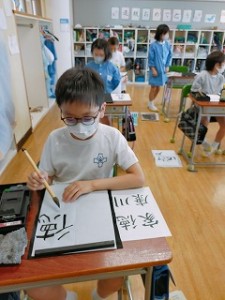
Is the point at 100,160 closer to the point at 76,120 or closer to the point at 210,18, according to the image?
the point at 76,120

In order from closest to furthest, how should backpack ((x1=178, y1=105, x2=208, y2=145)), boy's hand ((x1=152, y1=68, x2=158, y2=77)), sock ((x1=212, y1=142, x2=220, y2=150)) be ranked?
backpack ((x1=178, y1=105, x2=208, y2=145)) < sock ((x1=212, y1=142, x2=220, y2=150)) < boy's hand ((x1=152, y1=68, x2=158, y2=77))

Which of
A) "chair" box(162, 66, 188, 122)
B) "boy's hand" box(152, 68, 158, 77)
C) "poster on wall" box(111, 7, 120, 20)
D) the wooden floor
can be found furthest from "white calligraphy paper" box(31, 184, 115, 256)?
"poster on wall" box(111, 7, 120, 20)

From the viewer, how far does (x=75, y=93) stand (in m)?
0.86

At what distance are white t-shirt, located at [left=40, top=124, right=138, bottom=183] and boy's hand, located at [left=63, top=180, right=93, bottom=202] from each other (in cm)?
17

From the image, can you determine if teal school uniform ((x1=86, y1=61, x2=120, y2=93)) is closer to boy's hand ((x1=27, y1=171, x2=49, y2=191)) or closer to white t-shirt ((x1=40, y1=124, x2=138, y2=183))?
white t-shirt ((x1=40, y1=124, x2=138, y2=183))

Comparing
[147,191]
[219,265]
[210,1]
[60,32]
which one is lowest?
[219,265]

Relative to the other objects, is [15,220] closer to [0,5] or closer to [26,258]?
[26,258]

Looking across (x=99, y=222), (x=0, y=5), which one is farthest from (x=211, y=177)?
(x=0, y=5)

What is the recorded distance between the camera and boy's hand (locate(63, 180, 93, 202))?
817 mm

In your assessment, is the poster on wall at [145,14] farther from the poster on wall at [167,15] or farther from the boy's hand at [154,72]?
the boy's hand at [154,72]

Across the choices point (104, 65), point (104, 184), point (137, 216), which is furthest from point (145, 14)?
point (137, 216)

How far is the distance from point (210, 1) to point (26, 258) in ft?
23.5

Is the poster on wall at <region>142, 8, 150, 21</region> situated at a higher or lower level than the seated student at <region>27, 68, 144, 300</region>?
higher

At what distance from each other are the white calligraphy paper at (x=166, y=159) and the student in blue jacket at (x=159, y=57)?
1804mm
